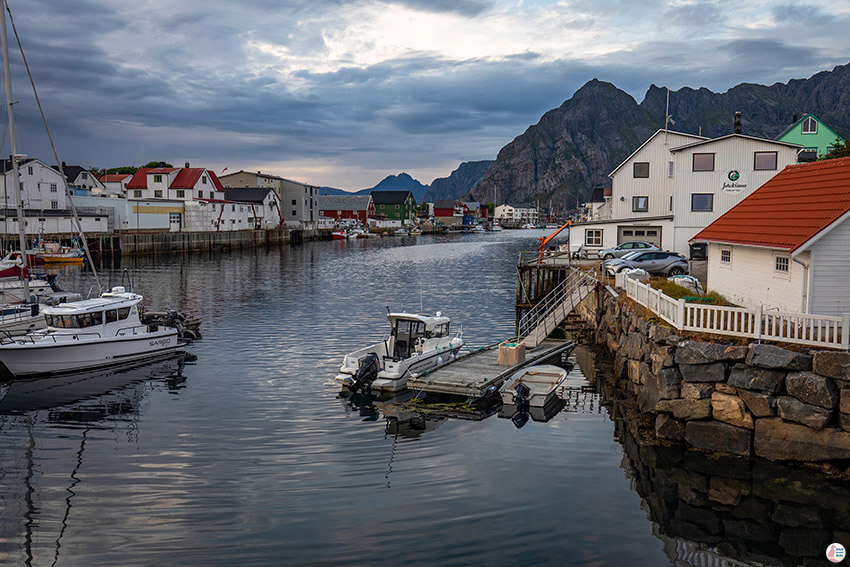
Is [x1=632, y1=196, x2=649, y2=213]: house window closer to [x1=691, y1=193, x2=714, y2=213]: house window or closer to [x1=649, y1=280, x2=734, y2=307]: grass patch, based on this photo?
[x1=691, y1=193, x2=714, y2=213]: house window

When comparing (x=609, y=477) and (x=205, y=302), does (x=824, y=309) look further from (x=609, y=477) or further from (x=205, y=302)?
(x=205, y=302)

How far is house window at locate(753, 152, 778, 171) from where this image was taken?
45.2 metres

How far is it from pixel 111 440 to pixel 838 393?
868 inches

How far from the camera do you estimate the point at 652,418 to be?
70.5 feet

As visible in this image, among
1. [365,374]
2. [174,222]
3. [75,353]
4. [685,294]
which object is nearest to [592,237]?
[685,294]

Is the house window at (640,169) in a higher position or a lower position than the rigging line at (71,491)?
higher

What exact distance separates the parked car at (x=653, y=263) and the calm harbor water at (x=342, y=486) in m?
12.2

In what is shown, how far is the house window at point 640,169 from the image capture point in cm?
5772

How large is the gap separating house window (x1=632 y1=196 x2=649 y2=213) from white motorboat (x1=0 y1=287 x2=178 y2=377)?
42.3 m

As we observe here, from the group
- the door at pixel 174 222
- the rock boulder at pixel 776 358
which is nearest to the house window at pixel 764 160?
the rock boulder at pixel 776 358

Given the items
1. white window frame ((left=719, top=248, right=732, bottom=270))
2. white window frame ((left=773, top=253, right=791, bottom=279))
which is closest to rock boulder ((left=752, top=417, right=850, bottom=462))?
white window frame ((left=773, top=253, right=791, bottom=279))

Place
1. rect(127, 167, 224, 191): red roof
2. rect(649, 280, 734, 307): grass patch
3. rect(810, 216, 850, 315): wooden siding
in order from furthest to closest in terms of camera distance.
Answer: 1. rect(127, 167, 224, 191): red roof
2. rect(649, 280, 734, 307): grass patch
3. rect(810, 216, 850, 315): wooden siding

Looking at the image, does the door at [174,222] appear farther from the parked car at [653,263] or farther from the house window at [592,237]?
the parked car at [653,263]

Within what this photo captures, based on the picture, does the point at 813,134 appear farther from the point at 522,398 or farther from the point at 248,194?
the point at 248,194
